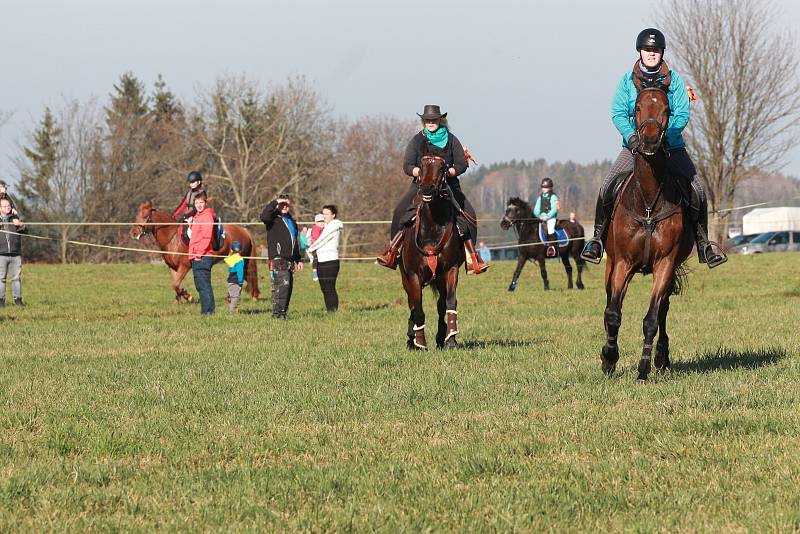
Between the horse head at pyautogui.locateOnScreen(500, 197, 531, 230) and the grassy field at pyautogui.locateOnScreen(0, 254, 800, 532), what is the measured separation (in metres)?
11.0

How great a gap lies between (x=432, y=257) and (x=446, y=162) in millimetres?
1061

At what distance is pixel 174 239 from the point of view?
22.8 meters

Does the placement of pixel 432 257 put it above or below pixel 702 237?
below

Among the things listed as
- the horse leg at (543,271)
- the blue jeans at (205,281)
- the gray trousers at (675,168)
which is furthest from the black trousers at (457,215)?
the horse leg at (543,271)

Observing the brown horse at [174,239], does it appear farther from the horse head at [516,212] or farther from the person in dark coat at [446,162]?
the person in dark coat at [446,162]

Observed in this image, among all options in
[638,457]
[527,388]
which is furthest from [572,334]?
[638,457]

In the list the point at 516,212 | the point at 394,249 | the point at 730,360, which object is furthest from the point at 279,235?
the point at 730,360

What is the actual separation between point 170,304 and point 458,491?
727 inches

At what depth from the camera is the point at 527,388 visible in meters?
9.16

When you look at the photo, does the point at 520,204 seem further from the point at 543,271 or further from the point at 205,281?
the point at 205,281

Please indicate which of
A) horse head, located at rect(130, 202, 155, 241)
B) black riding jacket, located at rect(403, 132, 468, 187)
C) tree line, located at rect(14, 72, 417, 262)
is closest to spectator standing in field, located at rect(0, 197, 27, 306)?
horse head, located at rect(130, 202, 155, 241)

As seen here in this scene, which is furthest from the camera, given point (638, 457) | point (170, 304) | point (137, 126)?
point (137, 126)

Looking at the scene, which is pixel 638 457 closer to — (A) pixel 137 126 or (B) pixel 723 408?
(B) pixel 723 408

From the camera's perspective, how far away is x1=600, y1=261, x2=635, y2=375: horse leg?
9.92 m
